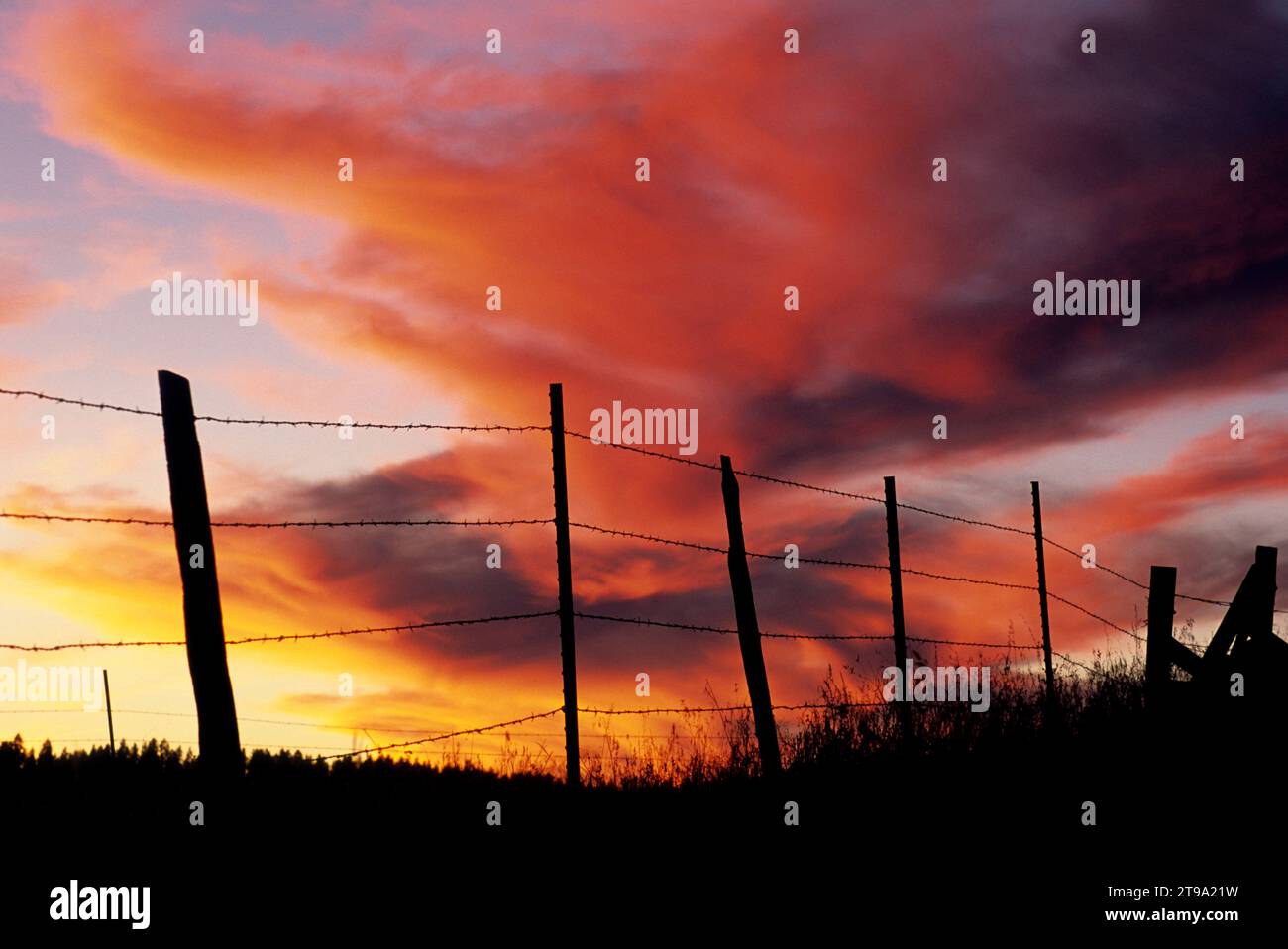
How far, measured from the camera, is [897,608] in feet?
40.2

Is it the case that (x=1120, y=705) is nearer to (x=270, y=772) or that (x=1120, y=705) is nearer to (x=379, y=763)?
(x=379, y=763)

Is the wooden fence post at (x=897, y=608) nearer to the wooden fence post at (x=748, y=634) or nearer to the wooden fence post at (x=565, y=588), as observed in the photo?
the wooden fence post at (x=748, y=634)

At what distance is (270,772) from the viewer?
1056 centimetres

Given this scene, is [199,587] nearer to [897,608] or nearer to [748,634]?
[748,634]

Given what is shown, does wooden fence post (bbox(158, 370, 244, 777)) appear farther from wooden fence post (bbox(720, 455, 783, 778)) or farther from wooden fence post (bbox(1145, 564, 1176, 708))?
→ wooden fence post (bbox(1145, 564, 1176, 708))

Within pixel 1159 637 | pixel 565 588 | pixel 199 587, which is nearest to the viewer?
pixel 199 587

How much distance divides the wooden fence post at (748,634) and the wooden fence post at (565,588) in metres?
1.85

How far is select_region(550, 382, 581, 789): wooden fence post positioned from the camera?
8.82m

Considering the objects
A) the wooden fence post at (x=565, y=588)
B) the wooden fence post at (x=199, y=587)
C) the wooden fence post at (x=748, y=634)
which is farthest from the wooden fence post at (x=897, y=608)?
the wooden fence post at (x=199, y=587)

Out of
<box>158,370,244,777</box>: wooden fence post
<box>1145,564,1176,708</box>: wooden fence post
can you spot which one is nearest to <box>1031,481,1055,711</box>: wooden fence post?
<box>1145,564,1176,708</box>: wooden fence post

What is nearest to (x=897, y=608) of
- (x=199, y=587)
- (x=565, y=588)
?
(x=565, y=588)

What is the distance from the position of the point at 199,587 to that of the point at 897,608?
7606mm
